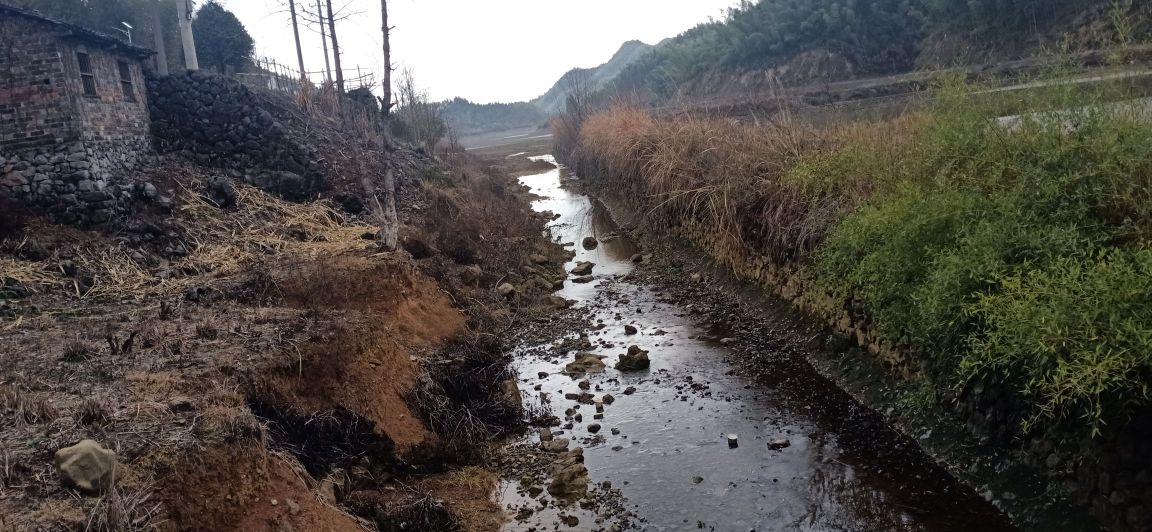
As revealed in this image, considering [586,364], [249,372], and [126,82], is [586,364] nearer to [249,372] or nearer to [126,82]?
[249,372]

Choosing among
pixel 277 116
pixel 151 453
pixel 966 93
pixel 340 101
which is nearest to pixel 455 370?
pixel 151 453

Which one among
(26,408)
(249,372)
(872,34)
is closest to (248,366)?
(249,372)

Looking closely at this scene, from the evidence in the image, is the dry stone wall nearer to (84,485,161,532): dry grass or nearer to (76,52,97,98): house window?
(76,52,97,98): house window

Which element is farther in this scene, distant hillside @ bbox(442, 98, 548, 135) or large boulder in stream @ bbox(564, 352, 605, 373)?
distant hillside @ bbox(442, 98, 548, 135)

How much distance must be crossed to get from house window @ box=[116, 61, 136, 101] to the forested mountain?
55.0 feet

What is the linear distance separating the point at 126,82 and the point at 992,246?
45.7ft

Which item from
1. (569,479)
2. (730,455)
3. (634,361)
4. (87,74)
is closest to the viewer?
(569,479)

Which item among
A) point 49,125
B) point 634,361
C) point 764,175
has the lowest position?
point 634,361

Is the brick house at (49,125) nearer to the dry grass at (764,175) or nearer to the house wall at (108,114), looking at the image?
the house wall at (108,114)

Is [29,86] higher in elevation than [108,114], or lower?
higher

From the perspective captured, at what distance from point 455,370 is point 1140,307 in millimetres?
5473

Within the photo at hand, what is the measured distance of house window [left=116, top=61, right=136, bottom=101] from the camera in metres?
13.0

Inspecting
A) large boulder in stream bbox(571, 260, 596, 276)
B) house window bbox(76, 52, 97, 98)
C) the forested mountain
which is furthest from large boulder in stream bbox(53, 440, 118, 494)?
the forested mountain

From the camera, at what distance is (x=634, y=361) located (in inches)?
309
